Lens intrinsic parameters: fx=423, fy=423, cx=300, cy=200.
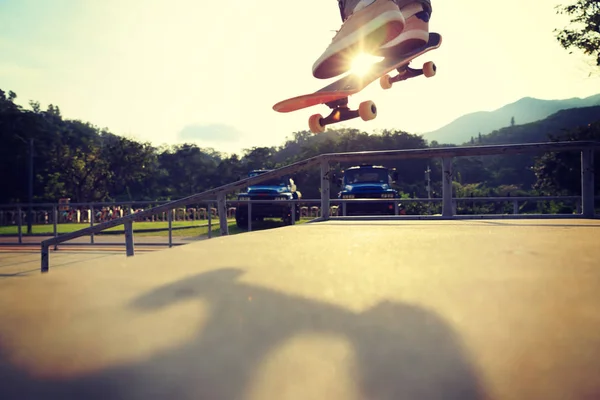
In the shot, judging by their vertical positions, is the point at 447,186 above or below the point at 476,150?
below

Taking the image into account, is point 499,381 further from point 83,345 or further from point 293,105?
point 293,105

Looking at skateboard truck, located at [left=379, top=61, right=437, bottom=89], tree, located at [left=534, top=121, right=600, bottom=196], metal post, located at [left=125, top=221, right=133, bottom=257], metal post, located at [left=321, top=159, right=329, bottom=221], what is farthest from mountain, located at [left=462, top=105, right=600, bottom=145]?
metal post, located at [left=125, top=221, right=133, bottom=257]

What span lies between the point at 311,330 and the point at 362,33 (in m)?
4.15

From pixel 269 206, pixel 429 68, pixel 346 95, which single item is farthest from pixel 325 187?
pixel 269 206

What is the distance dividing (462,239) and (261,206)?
1188cm

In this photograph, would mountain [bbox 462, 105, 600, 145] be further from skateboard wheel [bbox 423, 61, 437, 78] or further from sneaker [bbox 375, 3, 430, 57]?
sneaker [bbox 375, 3, 430, 57]

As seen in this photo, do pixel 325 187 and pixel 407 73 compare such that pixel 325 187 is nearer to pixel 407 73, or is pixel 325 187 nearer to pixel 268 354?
pixel 407 73

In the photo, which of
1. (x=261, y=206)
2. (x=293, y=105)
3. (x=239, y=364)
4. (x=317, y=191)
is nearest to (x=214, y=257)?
(x=239, y=364)

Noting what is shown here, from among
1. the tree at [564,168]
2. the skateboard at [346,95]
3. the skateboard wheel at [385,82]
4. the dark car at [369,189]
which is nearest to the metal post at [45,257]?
the skateboard at [346,95]

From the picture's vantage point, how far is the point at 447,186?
526cm

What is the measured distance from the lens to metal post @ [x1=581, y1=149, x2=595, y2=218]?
477 cm

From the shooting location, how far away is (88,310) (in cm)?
169

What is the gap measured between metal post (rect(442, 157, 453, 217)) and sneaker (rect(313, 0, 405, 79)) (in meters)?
1.63

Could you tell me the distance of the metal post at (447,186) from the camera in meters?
5.16
